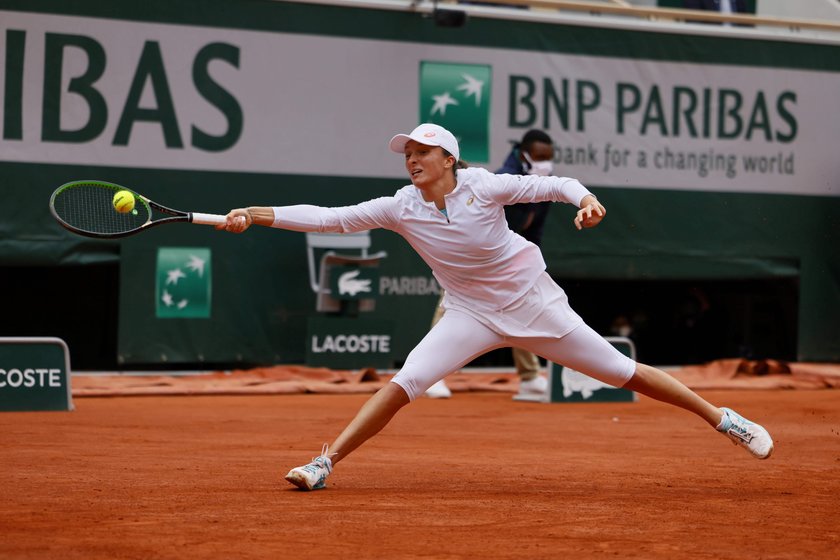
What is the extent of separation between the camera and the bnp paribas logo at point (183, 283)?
1051 cm

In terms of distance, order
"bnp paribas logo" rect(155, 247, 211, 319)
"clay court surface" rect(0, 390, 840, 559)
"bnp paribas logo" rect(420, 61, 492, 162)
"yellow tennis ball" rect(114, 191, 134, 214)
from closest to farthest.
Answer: "clay court surface" rect(0, 390, 840, 559), "yellow tennis ball" rect(114, 191, 134, 214), "bnp paribas logo" rect(155, 247, 211, 319), "bnp paribas logo" rect(420, 61, 492, 162)

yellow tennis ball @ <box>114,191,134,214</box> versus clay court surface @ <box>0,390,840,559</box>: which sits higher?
yellow tennis ball @ <box>114,191,134,214</box>

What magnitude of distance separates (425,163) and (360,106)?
5715 millimetres

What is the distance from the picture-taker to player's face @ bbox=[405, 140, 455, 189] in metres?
5.43

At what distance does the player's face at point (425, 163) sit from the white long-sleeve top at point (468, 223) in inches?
3.7

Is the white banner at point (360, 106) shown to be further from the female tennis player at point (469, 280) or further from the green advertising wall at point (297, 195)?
the female tennis player at point (469, 280)

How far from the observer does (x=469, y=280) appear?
18.3 feet

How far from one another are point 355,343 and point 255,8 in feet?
9.47

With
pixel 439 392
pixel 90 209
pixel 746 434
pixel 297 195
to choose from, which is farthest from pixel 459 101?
pixel 746 434

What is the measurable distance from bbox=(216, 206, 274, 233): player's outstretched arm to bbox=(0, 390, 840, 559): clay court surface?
107 centimetres

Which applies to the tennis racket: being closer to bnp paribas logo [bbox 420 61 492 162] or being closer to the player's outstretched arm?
the player's outstretched arm

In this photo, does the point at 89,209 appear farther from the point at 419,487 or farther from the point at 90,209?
the point at 419,487

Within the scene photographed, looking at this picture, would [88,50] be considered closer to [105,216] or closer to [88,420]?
[88,420]

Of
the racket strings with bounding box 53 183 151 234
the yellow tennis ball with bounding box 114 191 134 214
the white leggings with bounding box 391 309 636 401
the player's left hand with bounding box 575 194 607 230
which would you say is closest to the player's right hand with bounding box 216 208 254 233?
the yellow tennis ball with bounding box 114 191 134 214
